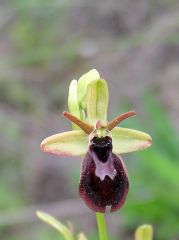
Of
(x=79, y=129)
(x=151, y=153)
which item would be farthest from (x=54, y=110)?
(x=79, y=129)

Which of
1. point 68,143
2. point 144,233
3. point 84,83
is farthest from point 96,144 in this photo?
point 144,233

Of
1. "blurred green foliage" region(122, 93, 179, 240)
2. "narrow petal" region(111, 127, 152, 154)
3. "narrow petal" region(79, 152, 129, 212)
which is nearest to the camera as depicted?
"narrow petal" region(79, 152, 129, 212)

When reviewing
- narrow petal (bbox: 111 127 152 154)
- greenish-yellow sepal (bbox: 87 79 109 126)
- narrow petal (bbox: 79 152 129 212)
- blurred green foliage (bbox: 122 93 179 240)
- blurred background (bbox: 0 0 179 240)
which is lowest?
narrow petal (bbox: 79 152 129 212)

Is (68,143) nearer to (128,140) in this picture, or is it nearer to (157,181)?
(128,140)

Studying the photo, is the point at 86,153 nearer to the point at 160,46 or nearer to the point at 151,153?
the point at 151,153

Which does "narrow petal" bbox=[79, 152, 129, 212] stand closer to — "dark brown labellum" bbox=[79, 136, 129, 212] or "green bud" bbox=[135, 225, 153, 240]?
"dark brown labellum" bbox=[79, 136, 129, 212]

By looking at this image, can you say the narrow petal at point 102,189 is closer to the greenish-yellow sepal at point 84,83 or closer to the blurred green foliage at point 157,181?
the greenish-yellow sepal at point 84,83

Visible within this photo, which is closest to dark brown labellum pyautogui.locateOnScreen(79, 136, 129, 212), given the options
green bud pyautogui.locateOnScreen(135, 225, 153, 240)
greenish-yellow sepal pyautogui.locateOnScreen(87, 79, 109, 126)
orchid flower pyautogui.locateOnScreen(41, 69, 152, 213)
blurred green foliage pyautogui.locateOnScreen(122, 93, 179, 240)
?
orchid flower pyautogui.locateOnScreen(41, 69, 152, 213)

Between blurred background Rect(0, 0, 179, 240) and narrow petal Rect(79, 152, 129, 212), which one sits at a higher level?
blurred background Rect(0, 0, 179, 240)
